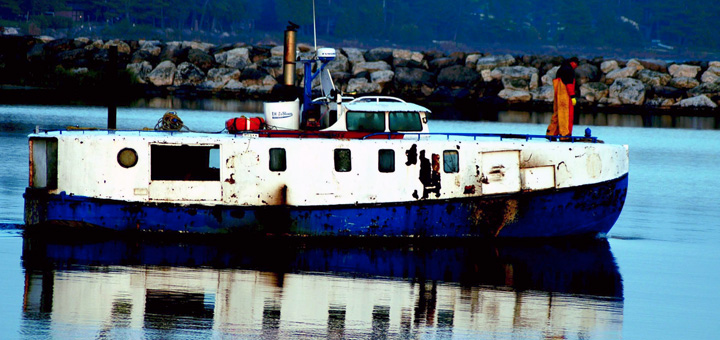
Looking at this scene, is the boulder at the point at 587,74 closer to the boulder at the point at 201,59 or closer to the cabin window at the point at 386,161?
the boulder at the point at 201,59

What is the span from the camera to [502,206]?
71.8ft

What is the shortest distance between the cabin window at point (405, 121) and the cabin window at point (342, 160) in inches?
69.1

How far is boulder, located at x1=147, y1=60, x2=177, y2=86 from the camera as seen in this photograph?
70312mm

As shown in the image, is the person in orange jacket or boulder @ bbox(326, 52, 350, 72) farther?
boulder @ bbox(326, 52, 350, 72)

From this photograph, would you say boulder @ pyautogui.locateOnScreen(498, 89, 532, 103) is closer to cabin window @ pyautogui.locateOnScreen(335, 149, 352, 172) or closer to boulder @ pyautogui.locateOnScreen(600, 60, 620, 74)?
boulder @ pyautogui.locateOnScreen(600, 60, 620, 74)

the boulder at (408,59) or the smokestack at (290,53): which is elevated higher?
the boulder at (408,59)

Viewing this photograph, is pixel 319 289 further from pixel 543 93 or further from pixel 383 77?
pixel 543 93

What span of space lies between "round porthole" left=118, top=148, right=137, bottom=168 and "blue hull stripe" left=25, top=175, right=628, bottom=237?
79 cm

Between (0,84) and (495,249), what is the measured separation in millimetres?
54846

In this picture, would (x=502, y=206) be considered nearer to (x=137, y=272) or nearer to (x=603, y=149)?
(x=603, y=149)

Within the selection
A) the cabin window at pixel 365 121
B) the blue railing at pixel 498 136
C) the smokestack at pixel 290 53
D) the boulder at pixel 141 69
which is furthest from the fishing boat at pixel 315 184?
the boulder at pixel 141 69

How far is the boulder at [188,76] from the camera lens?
71000mm

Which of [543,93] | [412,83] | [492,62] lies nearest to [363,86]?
[412,83]

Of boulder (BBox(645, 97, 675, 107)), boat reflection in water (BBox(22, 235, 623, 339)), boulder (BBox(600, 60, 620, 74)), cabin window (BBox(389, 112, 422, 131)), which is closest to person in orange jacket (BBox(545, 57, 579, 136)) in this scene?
boat reflection in water (BBox(22, 235, 623, 339))
